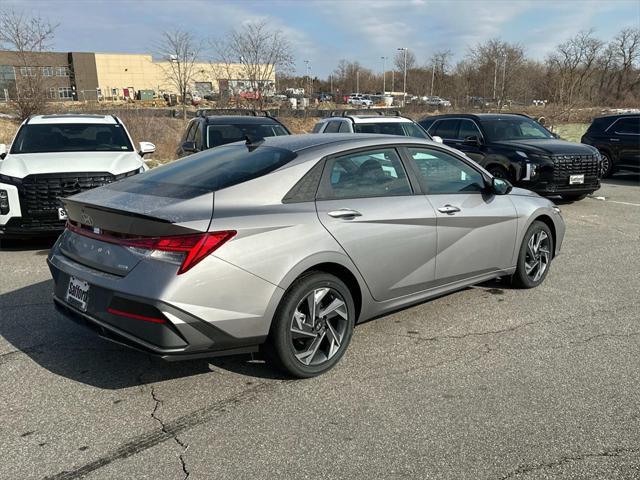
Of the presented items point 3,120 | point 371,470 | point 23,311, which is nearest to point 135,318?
point 371,470

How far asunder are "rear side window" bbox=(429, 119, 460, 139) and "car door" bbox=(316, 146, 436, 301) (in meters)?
8.18

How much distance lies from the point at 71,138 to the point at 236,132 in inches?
111

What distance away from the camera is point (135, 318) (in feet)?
9.95

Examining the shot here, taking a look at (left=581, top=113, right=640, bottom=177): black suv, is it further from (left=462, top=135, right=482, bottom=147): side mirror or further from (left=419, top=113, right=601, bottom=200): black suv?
(left=462, top=135, right=482, bottom=147): side mirror

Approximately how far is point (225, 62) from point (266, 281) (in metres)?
22.2

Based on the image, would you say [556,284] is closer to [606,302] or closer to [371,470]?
[606,302]

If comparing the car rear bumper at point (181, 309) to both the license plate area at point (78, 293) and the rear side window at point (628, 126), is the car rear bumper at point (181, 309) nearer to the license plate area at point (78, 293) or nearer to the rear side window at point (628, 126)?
the license plate area at point (78, 293)

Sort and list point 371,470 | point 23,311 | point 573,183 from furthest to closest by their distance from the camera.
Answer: point 573,183
point 23,311
point 371,470

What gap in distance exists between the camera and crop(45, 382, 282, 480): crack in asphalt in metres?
2.64

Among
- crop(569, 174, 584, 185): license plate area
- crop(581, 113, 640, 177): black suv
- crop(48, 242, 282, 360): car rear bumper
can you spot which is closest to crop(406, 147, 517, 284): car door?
crop(48, 242, 282, 360): car rear bumper

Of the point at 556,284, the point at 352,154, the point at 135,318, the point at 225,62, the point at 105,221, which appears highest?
the point at 225,62

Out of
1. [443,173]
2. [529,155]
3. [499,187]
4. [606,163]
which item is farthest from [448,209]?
[606,163]

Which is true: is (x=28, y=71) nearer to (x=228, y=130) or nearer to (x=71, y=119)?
(x=71, y=119)

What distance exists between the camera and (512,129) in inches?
439
